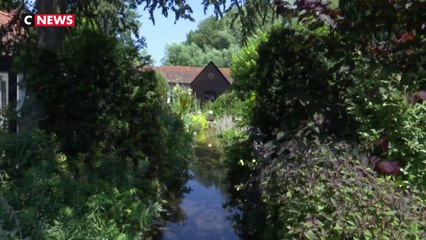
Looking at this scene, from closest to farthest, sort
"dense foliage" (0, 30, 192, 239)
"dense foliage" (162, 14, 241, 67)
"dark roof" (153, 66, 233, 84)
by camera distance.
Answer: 1. "dense foliage" (0, 30, 192, 239)
2. "dark roof" (153, 66, 233, 84)
3. "dense foliage" (162, 14, 241, 67)

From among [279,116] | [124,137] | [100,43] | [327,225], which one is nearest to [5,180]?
[124,137]

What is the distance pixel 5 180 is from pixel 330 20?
306cm

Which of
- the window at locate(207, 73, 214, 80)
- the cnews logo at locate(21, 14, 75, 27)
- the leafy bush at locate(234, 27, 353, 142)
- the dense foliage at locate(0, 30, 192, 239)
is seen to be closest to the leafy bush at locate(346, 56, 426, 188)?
the leafy bush at locate(234, 27, 353, 142)

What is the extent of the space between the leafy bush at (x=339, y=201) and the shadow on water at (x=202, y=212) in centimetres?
203

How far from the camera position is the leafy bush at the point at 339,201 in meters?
2.96

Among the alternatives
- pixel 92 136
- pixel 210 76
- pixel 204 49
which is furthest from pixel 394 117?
pixel 204 49

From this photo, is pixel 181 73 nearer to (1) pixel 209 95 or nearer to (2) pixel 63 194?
(1) pixel 209 95

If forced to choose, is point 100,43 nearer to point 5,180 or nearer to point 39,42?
point 39,42

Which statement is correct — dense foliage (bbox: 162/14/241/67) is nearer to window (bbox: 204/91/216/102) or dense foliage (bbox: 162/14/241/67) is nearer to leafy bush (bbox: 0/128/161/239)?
window (bbox: 204/91/216/102)

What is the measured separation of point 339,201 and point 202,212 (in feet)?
12.4

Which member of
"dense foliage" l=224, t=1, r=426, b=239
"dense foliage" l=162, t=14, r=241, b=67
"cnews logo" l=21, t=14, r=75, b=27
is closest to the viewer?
"dense foliage" l=224, t=1, r=426, b=239

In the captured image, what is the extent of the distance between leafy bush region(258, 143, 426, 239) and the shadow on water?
2.03 m

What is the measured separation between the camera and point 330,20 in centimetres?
432

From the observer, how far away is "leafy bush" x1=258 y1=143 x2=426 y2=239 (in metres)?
2.96
